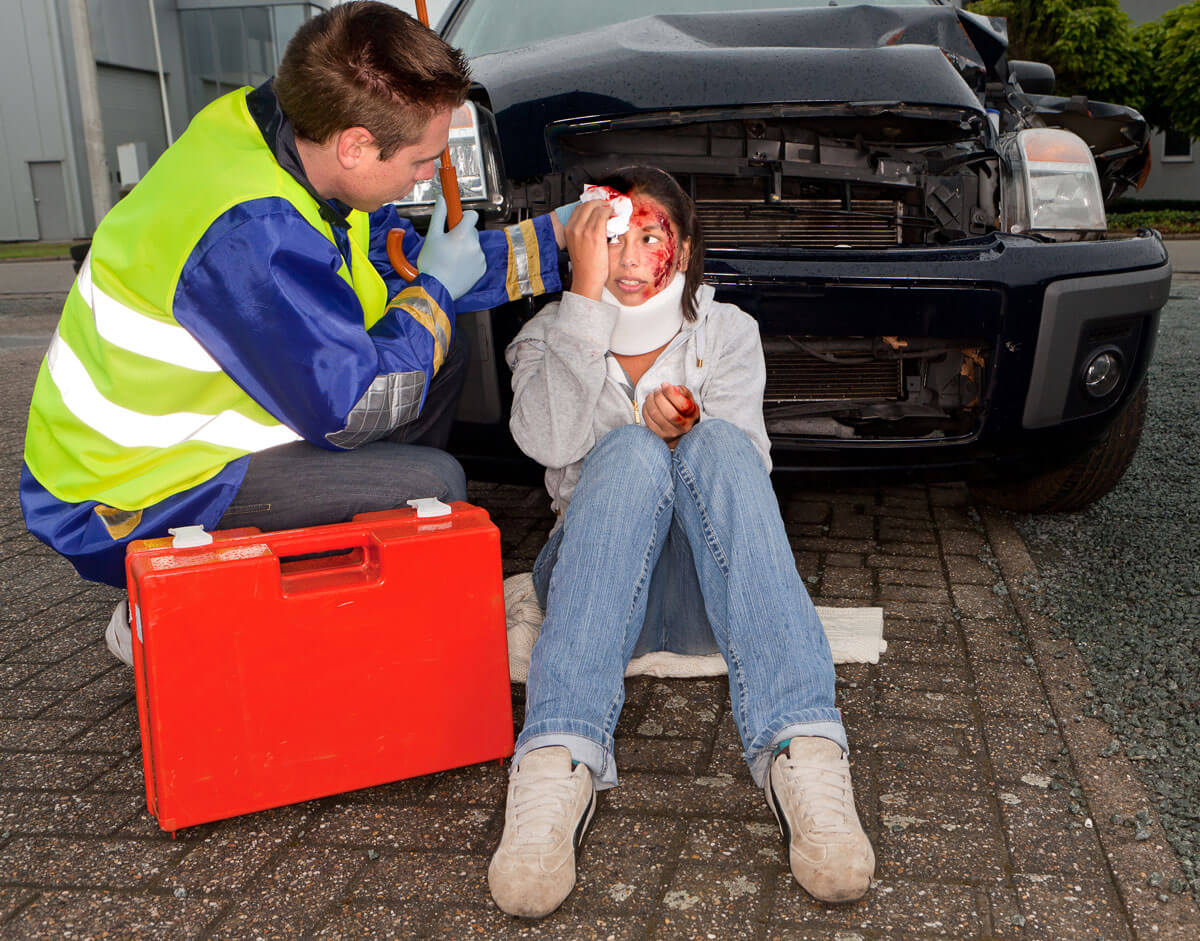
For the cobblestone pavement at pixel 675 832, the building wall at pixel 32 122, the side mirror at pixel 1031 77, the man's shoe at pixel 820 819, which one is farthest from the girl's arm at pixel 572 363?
the building wall at pixel 32 122

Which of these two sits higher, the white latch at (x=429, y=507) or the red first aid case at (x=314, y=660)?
the white latch at (x=429, y=507)

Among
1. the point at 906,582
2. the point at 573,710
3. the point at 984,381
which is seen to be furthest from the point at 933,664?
the point at 573,710

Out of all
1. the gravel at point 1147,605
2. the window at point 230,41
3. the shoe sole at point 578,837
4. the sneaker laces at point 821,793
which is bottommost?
the window at point 230,41

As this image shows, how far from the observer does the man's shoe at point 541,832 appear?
5.19 feet

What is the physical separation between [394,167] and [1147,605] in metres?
2.07

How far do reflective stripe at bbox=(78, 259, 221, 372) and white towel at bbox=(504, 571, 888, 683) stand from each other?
0.80 metres

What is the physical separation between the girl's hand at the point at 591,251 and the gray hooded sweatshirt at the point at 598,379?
0.03 metres

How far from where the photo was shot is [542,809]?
168cm

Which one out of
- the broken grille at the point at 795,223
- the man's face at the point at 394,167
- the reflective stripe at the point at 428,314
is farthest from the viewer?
the broken grille at the point at 795,223

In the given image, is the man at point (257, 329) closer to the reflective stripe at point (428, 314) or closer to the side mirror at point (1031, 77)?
the reflective stripe at point (428, 314)

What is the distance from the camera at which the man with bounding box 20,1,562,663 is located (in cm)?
177

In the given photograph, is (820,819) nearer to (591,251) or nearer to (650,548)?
→ (650,548)

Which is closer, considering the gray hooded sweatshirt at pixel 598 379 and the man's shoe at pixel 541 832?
the man's shoe at pixel 541 832

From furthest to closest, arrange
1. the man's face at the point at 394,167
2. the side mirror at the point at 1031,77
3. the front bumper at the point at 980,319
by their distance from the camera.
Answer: the side mirror at the point at 1031,77 → the front bumper at the point at 980,319 → the man's face at the point at 394,167
